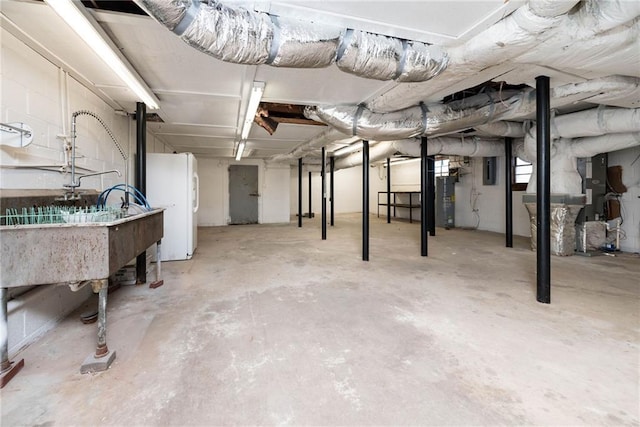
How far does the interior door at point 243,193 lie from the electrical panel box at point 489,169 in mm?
6309

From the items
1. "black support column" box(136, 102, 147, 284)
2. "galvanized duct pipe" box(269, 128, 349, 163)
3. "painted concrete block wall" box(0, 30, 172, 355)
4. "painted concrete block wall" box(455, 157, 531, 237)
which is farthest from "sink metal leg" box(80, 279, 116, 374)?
"painted concrete block wall" box(455, 157, 531, 237)

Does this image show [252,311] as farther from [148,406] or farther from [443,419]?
[443,419]

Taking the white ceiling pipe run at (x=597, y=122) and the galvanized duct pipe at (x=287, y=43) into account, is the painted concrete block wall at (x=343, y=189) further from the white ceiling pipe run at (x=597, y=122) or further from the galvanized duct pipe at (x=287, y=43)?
the galvanized duct pipe at (x=287, y=43)

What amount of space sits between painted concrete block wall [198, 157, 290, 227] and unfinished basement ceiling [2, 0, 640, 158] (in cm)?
450

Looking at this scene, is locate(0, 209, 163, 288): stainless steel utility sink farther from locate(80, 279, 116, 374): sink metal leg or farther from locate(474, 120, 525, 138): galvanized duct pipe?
locate(474, 120, 525, 138): galvanized duct pipe

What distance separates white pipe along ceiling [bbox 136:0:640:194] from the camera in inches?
59.8

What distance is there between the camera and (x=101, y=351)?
1640mm

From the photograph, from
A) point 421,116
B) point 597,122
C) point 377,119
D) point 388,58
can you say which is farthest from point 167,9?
point 597,122

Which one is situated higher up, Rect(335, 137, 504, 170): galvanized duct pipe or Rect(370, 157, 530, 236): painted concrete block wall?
Rect(335, 137, 504, 170): galvanized duct pipe

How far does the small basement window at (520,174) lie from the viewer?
5996 millimetres

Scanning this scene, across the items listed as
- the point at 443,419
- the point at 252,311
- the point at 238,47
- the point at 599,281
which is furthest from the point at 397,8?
the point at 599,281

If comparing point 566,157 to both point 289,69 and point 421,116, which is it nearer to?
point 421,116

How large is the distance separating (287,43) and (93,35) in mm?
1132

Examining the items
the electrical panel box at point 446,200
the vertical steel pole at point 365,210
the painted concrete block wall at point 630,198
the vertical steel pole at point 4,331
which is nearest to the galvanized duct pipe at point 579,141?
the painted concrete block wall at point 630,198
